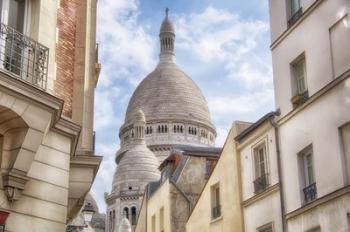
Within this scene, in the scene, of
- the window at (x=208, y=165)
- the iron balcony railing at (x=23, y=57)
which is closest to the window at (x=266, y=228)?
the iron balcony railing at (x=23, y=57)

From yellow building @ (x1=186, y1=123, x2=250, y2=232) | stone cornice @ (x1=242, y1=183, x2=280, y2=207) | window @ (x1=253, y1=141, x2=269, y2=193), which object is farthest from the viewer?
yellow building @ (x1=186, y1=123, x2=250, y2=232)

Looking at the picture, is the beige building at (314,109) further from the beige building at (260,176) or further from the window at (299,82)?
the beige building at (260,176)

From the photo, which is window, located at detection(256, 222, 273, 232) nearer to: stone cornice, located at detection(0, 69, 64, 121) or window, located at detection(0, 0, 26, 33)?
stone cornice, located at detection(0, 69, 64, 121)

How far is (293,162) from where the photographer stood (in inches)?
877

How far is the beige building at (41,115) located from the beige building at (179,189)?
69.7 ft

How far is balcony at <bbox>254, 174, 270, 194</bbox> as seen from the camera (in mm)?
24667

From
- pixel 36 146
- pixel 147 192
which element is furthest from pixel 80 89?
pixel 147 192

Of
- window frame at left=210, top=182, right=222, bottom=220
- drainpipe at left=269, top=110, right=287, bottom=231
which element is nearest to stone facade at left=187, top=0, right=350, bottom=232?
drainpipe at left=269, top=110, right=287, bottom=231

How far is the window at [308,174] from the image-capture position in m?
20.9

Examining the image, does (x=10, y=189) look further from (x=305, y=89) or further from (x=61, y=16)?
(x=305, y=89)

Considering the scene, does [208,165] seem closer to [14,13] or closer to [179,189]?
[179,189]

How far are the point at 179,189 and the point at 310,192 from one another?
17.0 meters

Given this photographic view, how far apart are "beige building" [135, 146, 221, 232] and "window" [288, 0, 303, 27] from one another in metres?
15.6

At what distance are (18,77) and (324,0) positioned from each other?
11.8m
